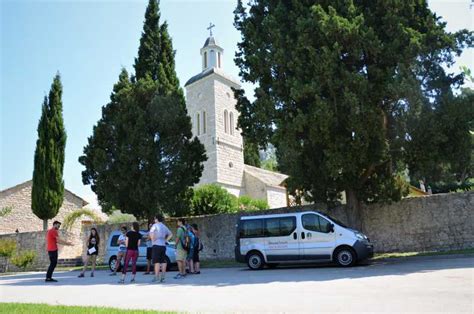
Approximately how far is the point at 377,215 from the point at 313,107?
240 inches

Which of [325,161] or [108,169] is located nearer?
[325,161]

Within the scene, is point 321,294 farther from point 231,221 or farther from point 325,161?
point 231,221

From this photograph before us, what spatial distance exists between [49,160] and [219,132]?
17530 mm

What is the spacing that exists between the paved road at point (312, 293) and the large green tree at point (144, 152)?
900 centimetres

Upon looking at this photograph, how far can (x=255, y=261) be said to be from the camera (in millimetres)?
14594

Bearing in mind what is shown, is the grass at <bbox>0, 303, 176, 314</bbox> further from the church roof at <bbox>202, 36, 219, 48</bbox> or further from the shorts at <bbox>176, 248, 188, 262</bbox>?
the church roof at <bbox>202, 36, 219, 48</bbox>

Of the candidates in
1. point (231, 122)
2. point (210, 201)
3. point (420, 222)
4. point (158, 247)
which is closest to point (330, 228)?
point (420, 222)

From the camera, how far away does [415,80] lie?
1345 cm

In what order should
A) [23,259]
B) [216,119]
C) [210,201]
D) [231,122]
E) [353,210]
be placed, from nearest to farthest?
1. [353,210]
2. [23,259]
3. [210,201]
4. [216,119]
5. [231,122]

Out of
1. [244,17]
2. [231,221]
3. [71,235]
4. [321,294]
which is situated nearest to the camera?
[321,294]

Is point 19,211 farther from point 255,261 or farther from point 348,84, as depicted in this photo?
point 348,84

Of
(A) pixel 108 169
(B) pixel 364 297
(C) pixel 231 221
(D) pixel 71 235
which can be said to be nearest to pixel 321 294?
(B) pixel 364 297

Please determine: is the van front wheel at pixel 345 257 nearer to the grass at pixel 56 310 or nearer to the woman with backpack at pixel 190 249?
the woman with backpack at pixel 190 249

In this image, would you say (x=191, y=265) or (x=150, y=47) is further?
(x=150, y=47)
